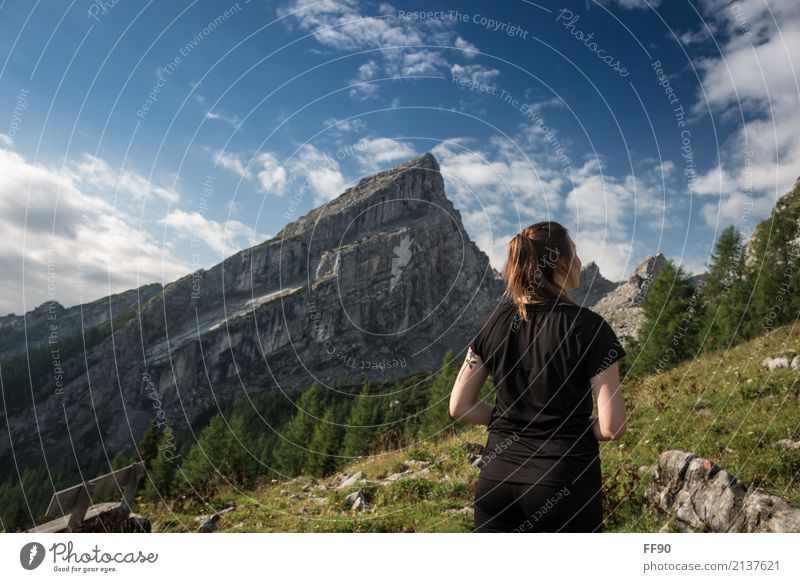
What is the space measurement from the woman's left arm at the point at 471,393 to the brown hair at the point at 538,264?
0.51m

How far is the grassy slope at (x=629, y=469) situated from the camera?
5930 mm

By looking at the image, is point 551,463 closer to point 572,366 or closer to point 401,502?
point 572,366

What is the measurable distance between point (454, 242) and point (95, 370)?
14555 centimetres

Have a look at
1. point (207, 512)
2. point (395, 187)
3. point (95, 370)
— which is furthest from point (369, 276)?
point (207, 512)

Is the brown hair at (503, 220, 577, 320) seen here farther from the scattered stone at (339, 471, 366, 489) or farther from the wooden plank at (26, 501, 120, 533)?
the scattered stone at (339, 471, 366, 489)

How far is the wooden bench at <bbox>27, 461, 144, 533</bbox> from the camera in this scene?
19.5ft

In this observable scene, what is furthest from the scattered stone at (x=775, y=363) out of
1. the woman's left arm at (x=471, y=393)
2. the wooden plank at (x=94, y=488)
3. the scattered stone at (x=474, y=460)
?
the wooden plank at (x=94, y=488)

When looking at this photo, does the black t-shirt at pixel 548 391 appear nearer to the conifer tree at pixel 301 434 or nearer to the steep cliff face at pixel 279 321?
the conifer tree at pixel 301 434

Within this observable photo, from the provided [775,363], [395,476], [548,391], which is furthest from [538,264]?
[775,363]

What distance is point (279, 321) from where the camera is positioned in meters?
170

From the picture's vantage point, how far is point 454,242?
198625 mm

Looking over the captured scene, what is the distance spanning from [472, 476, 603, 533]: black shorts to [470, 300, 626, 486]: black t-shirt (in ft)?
0.16

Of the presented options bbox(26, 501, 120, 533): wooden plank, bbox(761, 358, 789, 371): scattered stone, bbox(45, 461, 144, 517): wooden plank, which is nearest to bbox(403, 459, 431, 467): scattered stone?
bbox(45, 461, 144, 517): wooden plank

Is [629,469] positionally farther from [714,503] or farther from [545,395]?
[545,395]
